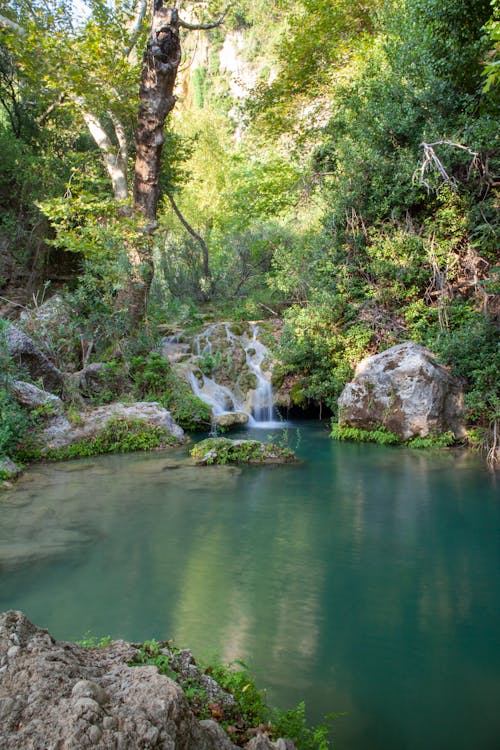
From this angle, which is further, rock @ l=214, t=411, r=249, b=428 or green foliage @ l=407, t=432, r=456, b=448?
rock @ l=214, t=411, r=249, b=428

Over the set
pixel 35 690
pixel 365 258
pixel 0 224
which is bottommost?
pixel 35 690

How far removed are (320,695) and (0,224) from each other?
15892 mm

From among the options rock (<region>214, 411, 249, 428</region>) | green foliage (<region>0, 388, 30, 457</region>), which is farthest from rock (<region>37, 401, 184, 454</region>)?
rock (<region>214, 411, 249, 428</region>)

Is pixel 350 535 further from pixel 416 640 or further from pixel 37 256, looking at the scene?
pixel 37 256

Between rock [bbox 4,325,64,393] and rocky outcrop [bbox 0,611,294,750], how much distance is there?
8.67 m

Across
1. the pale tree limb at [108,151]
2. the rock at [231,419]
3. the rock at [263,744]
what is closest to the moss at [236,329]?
the rock at [231,419]

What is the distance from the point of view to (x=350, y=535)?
6.13 meters

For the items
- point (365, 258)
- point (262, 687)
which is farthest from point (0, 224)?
point (262, 687)

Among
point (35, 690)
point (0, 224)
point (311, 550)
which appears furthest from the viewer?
point (0, 224)

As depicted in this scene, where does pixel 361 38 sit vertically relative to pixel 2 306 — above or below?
above

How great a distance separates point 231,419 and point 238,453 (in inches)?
119

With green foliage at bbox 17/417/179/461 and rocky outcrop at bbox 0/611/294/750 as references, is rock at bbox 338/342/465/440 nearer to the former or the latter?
green foliage at bbox 17/417/179/461

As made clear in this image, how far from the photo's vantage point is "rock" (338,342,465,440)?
10.5 meters

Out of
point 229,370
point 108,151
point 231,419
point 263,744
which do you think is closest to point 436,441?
point 231,419
